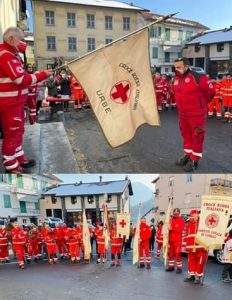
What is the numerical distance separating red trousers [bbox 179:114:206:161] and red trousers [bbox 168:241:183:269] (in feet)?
11.5

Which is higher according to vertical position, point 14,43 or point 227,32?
point 227,32

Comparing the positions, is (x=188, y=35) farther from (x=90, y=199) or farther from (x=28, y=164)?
(x=28, y=164)

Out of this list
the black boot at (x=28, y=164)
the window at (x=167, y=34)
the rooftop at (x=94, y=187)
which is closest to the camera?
the black boot at (x=28, y=164)

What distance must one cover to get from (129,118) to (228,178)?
2.28 metres

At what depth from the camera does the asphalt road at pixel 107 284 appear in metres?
6.66

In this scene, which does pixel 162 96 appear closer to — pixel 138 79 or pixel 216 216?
pixel 216 216

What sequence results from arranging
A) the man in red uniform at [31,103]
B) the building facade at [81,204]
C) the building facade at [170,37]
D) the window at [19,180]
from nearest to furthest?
1. the man in red uniform at [31,103]
2. the window at [19,180]
3. the building facade at [81,204]
4. the building facade at [170,37]

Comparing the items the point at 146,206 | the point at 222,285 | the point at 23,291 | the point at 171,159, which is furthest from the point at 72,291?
the point at 146,206

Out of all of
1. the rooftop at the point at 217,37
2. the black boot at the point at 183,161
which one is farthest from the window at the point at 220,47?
the black boot at the point at 183,161

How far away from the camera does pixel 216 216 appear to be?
262 inches

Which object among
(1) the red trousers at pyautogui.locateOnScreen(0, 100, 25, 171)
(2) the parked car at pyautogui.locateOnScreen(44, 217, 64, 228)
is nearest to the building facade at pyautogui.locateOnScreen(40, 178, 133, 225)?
(2) the parked car at pyautogui.locateOnScreen(44, 217, 64, 228)

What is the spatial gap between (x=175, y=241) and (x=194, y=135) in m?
3.72

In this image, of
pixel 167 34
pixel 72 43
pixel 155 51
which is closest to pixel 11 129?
pixel 167 34

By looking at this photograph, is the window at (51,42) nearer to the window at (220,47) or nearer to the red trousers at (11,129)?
the window at (220,47)
